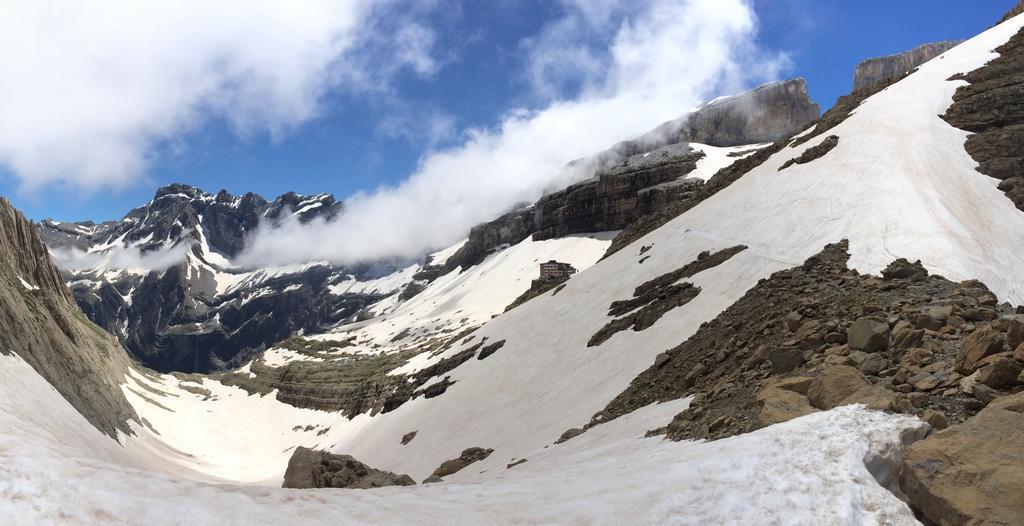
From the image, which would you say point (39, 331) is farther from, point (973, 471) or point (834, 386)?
point (973, 471)

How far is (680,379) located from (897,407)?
9771 millimetres

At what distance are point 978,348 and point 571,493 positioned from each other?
7460 mm

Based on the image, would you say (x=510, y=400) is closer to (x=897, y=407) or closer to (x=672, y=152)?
(x=897, y=407)

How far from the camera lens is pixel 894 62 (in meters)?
157

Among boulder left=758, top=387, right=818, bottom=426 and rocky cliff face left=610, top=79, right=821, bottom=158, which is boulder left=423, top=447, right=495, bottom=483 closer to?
boulder left=758, top=387, right=818, bottom=426

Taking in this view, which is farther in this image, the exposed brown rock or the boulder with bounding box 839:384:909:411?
the exposed brown rock

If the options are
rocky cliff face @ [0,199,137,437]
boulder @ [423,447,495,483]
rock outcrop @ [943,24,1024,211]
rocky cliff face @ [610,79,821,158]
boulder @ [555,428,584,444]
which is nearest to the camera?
rocky cliff face @ [0,199,137,437]

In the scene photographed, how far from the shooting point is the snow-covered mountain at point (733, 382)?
25.6 ft

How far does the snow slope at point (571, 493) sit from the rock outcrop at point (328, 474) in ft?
18.5

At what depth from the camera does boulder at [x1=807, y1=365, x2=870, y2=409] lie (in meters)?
10.1

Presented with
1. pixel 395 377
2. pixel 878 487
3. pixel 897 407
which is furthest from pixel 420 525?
pixel 395 377

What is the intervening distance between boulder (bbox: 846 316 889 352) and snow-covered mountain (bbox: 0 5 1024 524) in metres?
0.06

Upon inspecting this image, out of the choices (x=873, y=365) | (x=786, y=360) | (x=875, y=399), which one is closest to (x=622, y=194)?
(x=786, y=360)

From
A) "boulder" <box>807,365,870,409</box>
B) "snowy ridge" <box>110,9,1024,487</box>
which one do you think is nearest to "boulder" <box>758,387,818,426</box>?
"boulder" <box>807,365,870,409</box>
